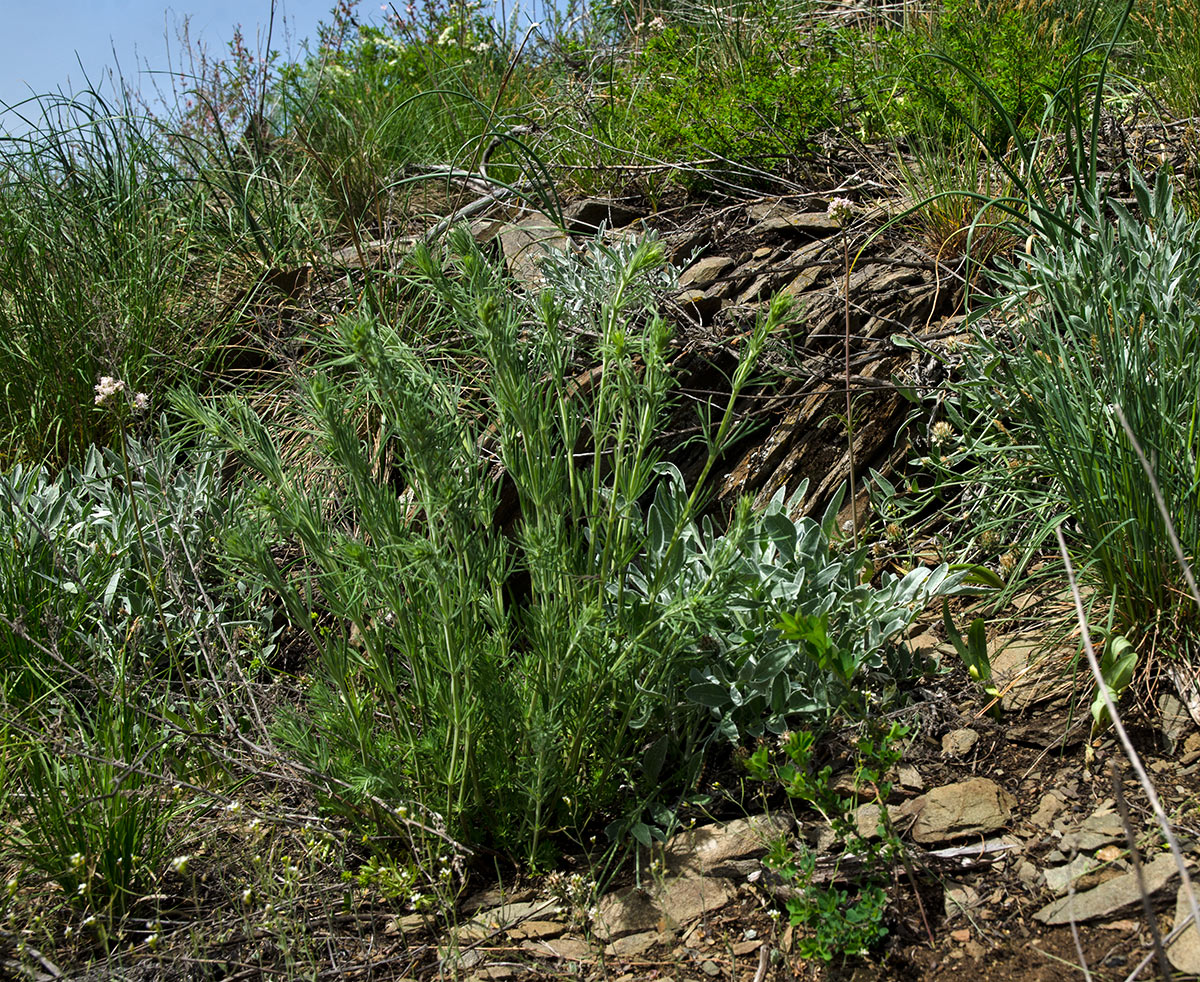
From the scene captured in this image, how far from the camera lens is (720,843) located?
212 cm

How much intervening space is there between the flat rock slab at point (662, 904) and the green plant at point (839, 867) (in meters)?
0.14

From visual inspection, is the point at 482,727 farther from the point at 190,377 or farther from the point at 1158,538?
the point at 190,377

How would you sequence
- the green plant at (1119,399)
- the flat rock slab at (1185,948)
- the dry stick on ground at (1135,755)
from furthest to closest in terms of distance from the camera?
the green plant at (1119,399) < the flat rock slab at (1185,948) < the dry stick on ground at (1135,755)

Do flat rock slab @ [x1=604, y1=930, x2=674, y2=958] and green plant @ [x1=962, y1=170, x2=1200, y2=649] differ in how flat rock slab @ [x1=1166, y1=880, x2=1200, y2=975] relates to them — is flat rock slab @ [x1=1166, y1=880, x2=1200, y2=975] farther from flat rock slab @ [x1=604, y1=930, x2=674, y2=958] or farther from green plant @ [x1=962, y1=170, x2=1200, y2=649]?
flat rock slab @ [x1=604, y1=930, x2=674, y2=958]

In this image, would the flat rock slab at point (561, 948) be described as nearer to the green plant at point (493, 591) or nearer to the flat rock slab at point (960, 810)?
the green plant at point (493, 591)

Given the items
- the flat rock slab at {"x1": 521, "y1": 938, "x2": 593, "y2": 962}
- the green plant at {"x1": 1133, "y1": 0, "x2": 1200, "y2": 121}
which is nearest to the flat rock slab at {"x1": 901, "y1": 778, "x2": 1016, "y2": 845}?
the flat rock slab at {"x1": 521, "y1": 938, "x2": 593, "y2": 962}

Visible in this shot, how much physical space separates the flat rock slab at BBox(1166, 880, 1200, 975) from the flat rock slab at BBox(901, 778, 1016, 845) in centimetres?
40

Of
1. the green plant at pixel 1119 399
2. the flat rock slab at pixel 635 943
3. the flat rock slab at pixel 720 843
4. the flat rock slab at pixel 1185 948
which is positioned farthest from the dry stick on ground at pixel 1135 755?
the flat rock slab at pixel 635 943

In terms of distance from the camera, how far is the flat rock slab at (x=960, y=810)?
203cm

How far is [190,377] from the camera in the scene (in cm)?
379

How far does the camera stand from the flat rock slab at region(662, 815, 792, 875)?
2082mm

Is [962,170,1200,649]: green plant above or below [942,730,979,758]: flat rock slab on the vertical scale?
above

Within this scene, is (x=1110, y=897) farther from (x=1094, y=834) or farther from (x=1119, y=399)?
(x=1119, y=399)

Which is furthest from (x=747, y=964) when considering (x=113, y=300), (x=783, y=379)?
(x=113, y=300)
